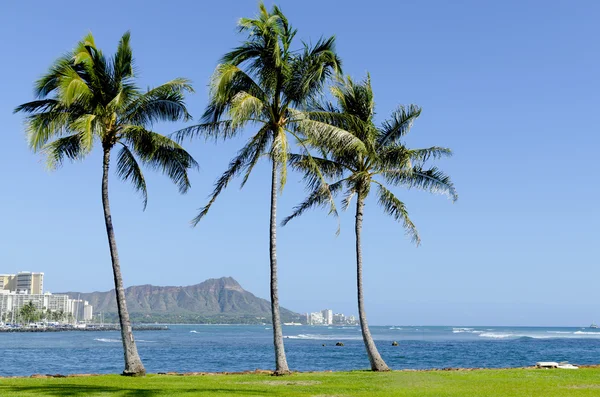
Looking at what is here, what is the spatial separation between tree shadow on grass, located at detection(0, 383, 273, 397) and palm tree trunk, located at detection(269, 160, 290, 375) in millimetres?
4144

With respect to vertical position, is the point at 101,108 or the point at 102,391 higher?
the point at 101,108

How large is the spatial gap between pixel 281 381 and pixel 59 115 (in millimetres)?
11708

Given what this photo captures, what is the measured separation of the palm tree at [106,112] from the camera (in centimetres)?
2275

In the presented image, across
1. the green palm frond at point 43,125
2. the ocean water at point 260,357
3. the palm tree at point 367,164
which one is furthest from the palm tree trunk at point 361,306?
the ocean water at point 260,357

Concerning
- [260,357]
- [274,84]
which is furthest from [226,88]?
[260,357]

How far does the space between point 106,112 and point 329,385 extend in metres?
11.7

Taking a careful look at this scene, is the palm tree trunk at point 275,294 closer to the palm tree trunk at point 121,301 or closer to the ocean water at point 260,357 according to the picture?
the palm tree trunk at point 121,301

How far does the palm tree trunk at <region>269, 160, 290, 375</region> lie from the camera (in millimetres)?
23203

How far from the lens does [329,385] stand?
20.5 m

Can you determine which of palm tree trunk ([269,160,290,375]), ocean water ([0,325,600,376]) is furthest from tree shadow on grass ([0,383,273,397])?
ocean water ([0,325,600,376])

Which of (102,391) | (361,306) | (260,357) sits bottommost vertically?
(260,357)

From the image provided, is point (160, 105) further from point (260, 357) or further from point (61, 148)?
point (260, 357)

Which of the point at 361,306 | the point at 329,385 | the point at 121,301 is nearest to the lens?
the point at 329,385

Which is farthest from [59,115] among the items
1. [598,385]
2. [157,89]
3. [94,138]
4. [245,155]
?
[598,385]
